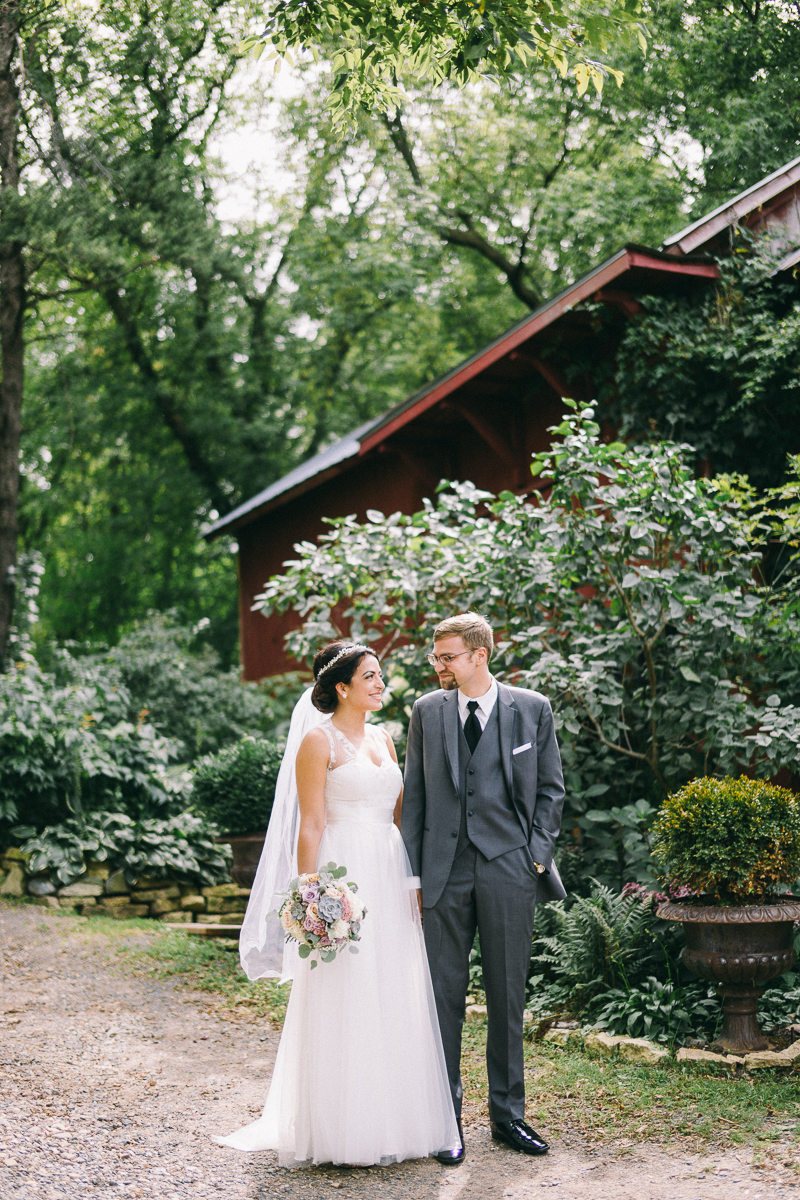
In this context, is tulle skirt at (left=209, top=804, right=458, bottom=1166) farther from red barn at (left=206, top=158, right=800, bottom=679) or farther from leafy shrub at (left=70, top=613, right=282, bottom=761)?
leafy shrub at (left=70, top=613, right=282, bottom=761)

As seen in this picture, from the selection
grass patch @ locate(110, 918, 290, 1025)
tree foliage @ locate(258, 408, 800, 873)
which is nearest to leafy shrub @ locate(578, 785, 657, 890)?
tree foliage @ locate(258, 408, 800, 873)

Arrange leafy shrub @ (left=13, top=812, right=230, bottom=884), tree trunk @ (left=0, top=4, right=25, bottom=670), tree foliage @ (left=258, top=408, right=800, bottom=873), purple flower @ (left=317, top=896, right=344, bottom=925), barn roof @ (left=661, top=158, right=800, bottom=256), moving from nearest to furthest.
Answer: purple flower @ (left=317, top=896, right=344, bottom=925), tree foliage @ (left=258, top=408, right=800, bottom=873), barn roof @ (left=661, top=158, right=800, bottom=256), leafy shrub @ (left=13, top=812, right=230, bottom=884), tree trunk @ (left=0, top=4, right=25, bottom=670)

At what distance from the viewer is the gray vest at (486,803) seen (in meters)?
4.19

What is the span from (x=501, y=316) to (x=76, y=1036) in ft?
60.1

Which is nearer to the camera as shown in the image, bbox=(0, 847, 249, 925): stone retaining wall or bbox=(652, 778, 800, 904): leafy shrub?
bbox=(652, 778, 800, 904): leafy shrub

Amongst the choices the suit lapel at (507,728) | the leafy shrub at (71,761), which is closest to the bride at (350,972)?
the suit lapel at (507,728)

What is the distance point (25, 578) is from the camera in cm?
1642

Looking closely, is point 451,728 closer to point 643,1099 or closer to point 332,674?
point 332,674

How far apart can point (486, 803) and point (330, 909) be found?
2.55ft

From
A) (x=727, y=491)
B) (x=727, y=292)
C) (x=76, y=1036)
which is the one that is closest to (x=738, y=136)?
(x=727, y=292)

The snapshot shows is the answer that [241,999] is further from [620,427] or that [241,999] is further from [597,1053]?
[620,427]

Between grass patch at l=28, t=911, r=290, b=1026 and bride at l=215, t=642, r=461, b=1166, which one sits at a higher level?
bride at l=215, t=642, r=461, b=1166

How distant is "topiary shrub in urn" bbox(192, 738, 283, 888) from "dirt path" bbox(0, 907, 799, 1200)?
2433 millimetres

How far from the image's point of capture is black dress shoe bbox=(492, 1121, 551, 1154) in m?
4.11
